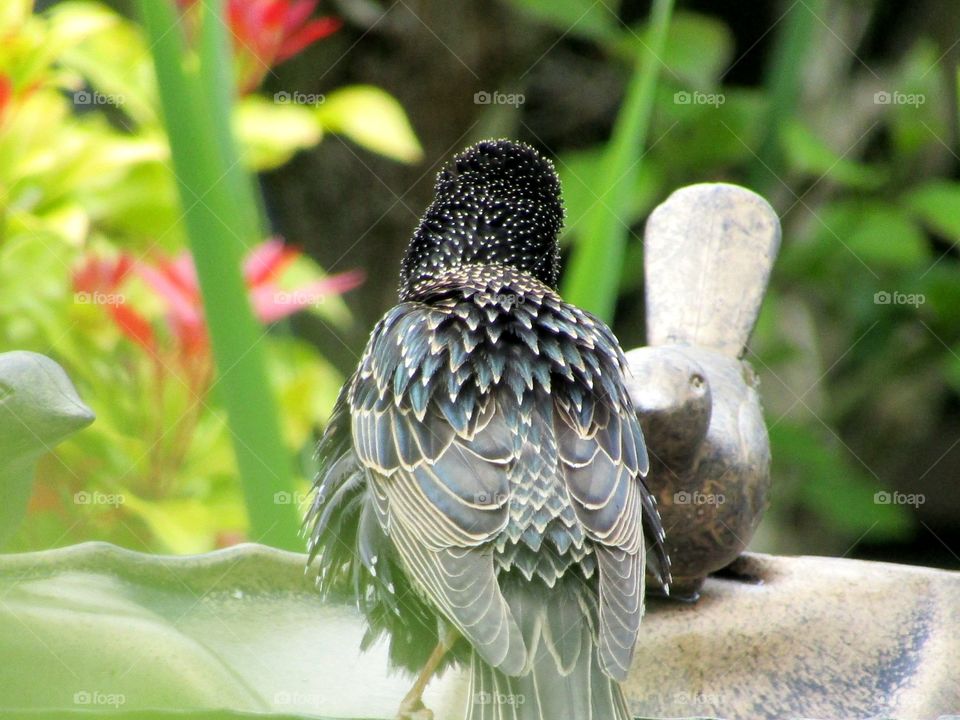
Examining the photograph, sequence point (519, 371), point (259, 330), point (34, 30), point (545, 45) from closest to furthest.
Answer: point (519, 371) → point (259, 330) → point (34, 30) → point (545, 45)

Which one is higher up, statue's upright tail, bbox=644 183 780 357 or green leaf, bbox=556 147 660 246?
green leaf, bbox=556 147 660 246

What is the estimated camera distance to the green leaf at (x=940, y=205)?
3.29 m

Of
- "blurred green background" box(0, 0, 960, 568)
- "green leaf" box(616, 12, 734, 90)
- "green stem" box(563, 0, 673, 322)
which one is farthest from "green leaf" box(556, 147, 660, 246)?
"green stem" box(563, 0, 673, 322)

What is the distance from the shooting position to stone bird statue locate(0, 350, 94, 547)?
1.34 meters

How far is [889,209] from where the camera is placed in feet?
11.7

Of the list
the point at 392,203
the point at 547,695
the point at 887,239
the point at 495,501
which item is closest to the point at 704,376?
the point at 495,501

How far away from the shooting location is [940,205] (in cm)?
332

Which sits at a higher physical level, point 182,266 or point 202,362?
point 182,266

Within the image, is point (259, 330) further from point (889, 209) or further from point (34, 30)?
point (889, 209)

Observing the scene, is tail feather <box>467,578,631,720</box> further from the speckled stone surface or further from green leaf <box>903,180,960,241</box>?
green leaf <box>903,180,960,241</box>

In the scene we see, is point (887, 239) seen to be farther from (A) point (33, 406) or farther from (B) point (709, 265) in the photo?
(A) point (33, 406)

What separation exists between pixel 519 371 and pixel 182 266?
0.94 meters

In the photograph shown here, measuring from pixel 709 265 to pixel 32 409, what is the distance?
1092 mm

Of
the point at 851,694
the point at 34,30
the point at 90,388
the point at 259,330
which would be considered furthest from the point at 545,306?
the point at 34,30
